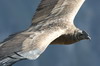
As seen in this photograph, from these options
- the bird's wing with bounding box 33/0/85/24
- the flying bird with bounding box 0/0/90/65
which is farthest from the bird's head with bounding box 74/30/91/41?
the bird's wing with bounding box 33/0/85/24

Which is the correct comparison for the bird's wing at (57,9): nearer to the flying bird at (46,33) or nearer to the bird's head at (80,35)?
the flying bird at (46,33)

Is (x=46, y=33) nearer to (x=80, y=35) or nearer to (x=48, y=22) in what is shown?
(x=48, y=22)

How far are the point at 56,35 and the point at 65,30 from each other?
1.21m

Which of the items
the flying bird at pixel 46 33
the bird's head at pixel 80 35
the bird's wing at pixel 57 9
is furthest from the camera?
the bird's wing at pixel 57 9

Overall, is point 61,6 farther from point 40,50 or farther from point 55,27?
point 40,50

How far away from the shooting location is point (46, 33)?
82.9ft

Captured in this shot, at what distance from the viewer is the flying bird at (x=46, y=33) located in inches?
914

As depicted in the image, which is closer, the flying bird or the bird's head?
the flying bird

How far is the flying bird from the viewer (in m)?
23.2

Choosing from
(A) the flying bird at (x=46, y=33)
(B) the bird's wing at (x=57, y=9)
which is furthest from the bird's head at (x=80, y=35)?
(B) the bird's wing at (x=57, y=9)

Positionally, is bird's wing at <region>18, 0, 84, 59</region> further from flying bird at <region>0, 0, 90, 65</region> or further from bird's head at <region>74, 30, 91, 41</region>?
bird's head at <region>74, 30, 91, 41</region>

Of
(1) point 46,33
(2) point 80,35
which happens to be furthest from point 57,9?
(1) point 46,33

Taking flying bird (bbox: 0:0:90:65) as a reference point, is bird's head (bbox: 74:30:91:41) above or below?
below

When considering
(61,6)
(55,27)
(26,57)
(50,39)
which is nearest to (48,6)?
(61,6)
